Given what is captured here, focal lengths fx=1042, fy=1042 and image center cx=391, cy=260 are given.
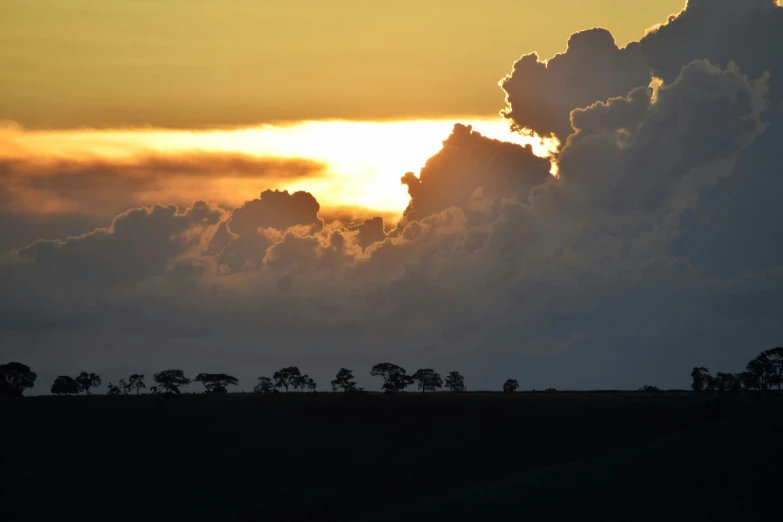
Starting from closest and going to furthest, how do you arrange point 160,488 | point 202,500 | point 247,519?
point 247,519 → point 202,500 → point 160,488

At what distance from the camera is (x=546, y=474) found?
499ft

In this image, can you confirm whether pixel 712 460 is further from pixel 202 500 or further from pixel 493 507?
pixel 202 500

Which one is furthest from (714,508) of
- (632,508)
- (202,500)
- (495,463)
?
(202,500)

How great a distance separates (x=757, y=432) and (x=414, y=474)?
65.0m

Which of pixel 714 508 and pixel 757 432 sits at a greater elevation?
pixel 757 432

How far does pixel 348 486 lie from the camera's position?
633 ft

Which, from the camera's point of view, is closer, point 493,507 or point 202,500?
point 493,507

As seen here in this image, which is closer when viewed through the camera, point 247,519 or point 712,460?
point 712,460

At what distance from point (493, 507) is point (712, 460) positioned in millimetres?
34225

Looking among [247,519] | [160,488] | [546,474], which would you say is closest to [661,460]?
[546,474]

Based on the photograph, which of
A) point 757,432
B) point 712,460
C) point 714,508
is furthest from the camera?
point 757,432

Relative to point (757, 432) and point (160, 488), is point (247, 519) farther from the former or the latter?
point (757, 432)

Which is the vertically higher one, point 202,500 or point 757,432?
point 757,432

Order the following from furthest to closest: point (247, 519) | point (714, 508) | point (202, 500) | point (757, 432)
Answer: point (202, 500)
point (247, 519)
point (757, 432)
point (714, 508)
